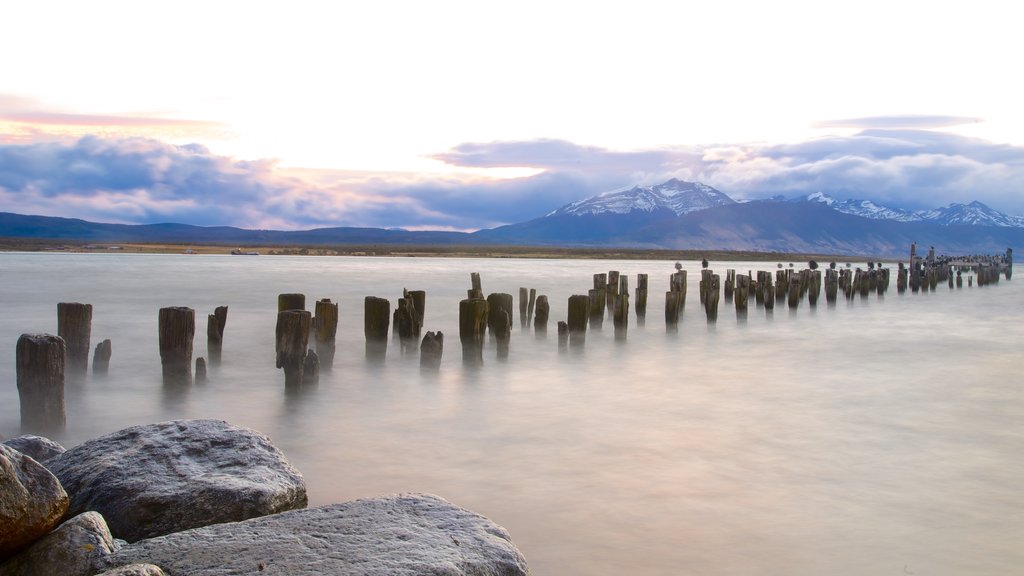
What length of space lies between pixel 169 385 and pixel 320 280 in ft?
119

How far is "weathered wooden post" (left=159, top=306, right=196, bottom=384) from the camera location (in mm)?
12062

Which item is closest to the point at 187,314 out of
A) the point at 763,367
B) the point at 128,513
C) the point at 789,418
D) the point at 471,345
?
the point at 471,345

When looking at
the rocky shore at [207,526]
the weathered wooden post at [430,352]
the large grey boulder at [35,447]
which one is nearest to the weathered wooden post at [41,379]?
the large grey boulder at [35,447]

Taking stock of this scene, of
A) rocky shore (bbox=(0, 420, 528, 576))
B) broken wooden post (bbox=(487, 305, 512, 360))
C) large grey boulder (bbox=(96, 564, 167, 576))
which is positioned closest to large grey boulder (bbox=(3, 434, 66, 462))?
rocky shore (bbox=(0, 420, 528, 576))

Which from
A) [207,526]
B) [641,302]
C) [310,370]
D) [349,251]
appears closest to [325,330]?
[310,370]

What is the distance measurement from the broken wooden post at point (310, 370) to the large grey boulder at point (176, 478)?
20.8 feet

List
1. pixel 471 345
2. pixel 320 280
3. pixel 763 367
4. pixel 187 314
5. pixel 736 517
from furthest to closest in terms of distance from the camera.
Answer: pixel 320 280 < pixel 763 367 < pixel 471 345 < pixel 187 314 < pixel 736 517

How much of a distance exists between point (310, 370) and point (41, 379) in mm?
4310

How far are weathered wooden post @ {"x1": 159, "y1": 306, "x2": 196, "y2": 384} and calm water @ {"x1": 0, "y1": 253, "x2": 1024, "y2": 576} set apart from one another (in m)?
0.38

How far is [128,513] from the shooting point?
18.2 ft

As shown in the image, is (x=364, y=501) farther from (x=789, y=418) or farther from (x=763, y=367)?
(x=763, y=367)

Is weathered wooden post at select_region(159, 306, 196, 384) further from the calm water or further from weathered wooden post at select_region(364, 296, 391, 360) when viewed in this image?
weathered wooden post at select_region(364, 296, 391, 360)

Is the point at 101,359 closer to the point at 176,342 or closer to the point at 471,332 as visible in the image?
the point at 176,342

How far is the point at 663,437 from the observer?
35.6 ft
